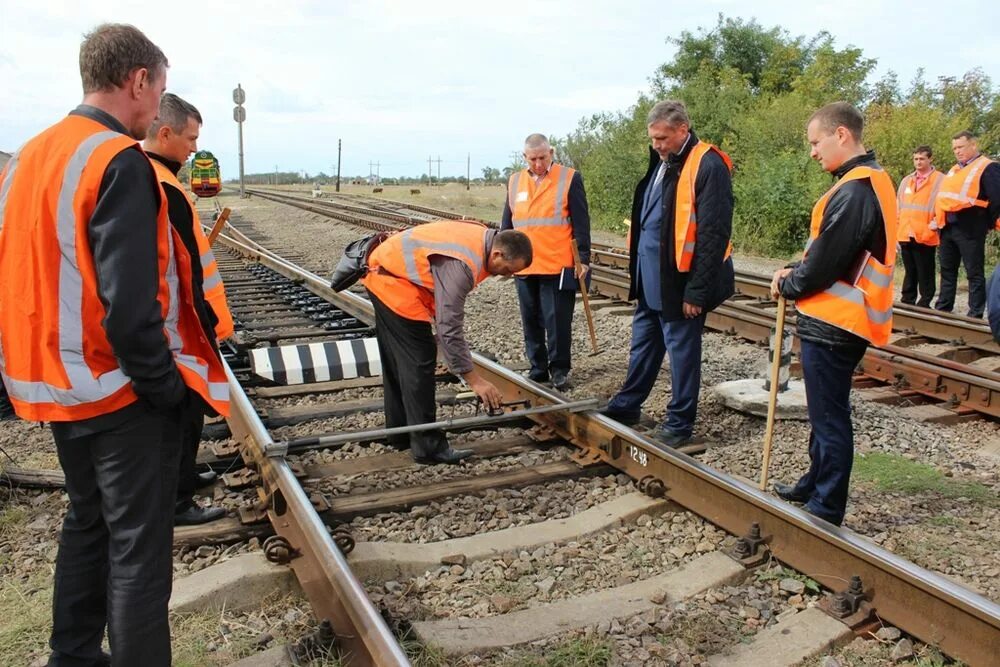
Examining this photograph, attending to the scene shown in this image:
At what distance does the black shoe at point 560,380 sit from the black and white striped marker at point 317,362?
1.37m

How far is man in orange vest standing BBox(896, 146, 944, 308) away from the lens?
962 cm

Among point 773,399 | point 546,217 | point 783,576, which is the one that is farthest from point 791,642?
point 546,217

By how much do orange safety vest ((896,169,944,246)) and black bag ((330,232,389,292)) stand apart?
7133mm

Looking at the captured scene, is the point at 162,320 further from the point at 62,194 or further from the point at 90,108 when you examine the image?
the point at 90,108

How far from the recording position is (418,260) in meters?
4.45

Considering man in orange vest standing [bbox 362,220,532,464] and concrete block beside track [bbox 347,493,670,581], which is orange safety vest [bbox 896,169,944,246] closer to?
man in orange vest standing [bbox 362,220,532,464]

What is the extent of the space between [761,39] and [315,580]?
120 feet

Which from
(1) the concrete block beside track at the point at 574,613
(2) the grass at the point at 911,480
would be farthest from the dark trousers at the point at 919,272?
(1) the concrete block beside track at the point at 574,613

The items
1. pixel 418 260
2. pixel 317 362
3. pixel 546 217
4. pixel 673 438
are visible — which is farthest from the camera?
pixel 546 217

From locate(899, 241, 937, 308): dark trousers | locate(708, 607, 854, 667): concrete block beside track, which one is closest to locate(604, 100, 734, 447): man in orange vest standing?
locate(708, 607, 854, 667): concrete block beside track

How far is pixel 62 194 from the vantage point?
216 centimetres

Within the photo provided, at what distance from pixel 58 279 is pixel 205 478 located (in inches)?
91.6

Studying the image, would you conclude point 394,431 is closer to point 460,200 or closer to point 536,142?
point 536,142

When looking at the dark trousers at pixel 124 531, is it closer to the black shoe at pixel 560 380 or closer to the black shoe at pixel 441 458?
the black shoe at pixel 441 458
